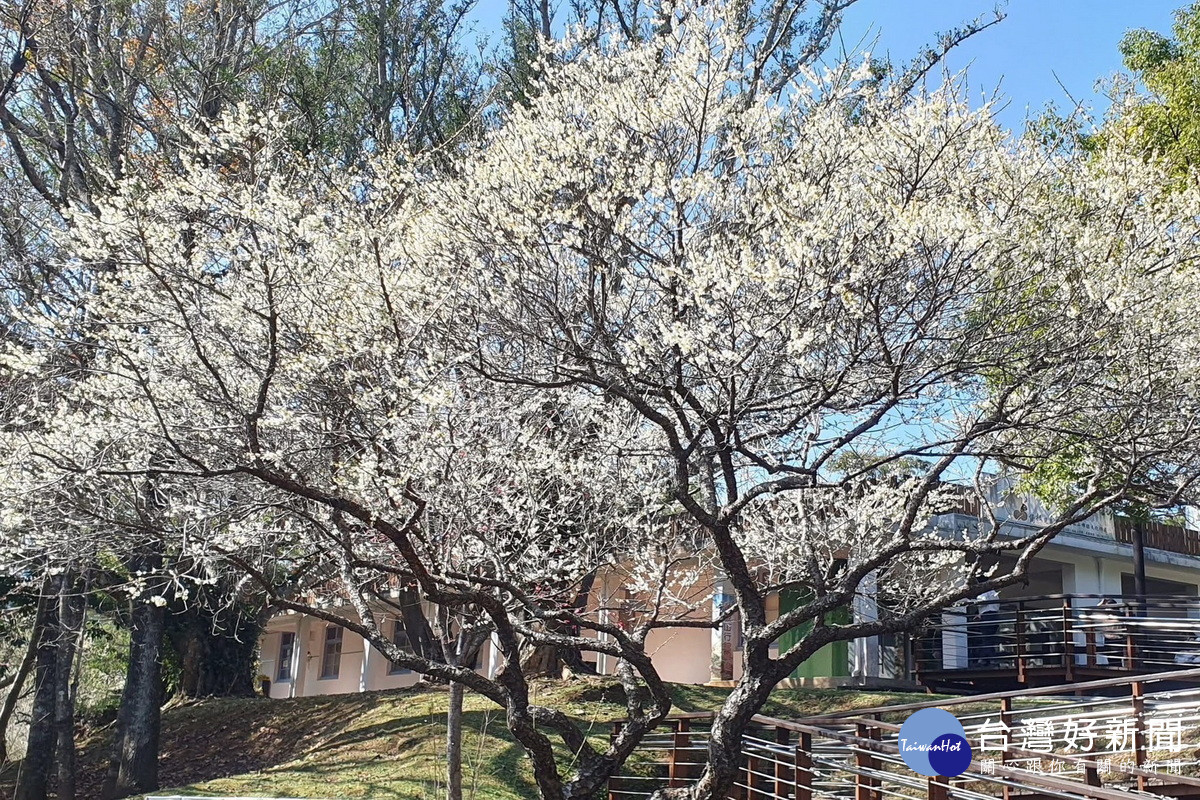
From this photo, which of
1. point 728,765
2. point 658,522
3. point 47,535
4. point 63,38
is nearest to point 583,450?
point 658,522

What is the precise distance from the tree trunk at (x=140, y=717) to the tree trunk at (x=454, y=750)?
5570 millimetres

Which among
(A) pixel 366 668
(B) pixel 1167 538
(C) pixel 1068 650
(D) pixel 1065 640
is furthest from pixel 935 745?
(B) pixel 1167 538

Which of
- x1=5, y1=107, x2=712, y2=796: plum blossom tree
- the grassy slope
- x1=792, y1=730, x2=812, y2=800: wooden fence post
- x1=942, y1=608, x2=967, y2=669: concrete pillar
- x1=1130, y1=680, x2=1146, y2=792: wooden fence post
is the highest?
x1=5, y1=107, x2=712, y2=796: plum blossom tree

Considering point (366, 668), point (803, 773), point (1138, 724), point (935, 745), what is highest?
point (935, 745)

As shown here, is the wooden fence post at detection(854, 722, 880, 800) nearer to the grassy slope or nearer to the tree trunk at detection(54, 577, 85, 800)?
the grassy slope

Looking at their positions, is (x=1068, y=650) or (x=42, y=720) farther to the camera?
(x=1068, y=650)

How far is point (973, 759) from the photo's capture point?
10195 millimetres

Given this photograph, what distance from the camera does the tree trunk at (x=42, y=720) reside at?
13789 mm

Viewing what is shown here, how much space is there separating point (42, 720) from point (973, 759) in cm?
1208

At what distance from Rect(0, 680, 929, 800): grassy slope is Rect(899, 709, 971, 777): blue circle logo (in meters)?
5.50

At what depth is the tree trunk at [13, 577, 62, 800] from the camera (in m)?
13.8

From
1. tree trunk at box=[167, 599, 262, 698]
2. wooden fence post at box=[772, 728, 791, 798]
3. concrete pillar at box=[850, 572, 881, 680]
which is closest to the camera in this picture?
wooden fence post at box=[772, 728, 791, 798]

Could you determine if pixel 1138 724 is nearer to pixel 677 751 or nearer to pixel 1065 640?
pixel 677 751

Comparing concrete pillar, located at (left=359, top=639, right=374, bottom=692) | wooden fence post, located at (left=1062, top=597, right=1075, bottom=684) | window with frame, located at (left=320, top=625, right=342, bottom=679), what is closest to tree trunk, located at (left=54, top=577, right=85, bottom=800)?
concrete pillar, located at (left=359, top=639, right=374, bottom=692)
